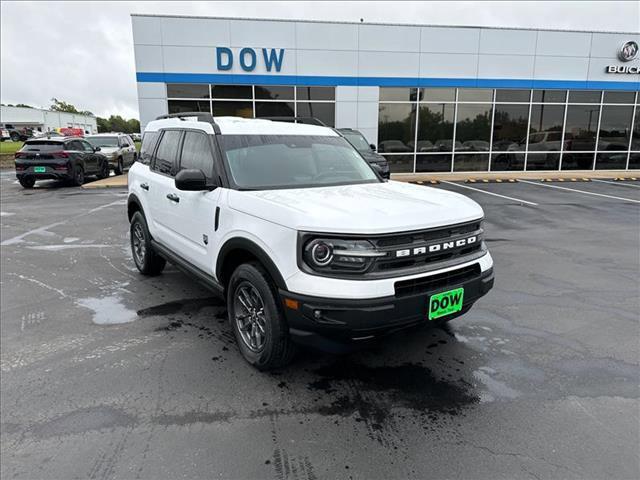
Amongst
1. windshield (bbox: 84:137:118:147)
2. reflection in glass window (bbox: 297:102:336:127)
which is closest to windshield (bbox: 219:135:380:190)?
reflection in glass window (bbox: 297:102:336:127)

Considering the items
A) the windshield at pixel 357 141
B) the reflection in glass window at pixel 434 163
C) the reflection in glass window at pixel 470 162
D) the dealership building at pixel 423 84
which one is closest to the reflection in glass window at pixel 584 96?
the dealership building at pixel 423 84

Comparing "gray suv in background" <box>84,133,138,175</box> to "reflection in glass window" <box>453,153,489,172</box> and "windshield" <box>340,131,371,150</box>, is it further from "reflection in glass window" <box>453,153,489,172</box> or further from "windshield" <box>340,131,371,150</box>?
"reflection in glass window" <box>453,153,489,172</box>

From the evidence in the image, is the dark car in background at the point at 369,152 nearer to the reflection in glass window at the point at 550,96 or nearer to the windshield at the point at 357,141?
the windshield at the point at 357,141

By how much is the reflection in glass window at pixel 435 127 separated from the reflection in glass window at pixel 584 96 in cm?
531

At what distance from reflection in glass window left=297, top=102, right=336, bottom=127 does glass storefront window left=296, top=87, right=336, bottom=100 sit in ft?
0.76

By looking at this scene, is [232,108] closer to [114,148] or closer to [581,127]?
[114,148]

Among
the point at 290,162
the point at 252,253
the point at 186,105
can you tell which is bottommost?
the point at 252,253

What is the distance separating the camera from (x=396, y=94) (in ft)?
60.0

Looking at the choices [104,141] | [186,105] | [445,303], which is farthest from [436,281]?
[104,141]

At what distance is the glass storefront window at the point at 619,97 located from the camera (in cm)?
1944

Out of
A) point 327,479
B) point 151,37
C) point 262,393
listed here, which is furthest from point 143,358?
point 151,37

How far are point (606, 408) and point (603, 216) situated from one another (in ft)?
27.9

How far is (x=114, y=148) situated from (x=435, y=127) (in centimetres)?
1431

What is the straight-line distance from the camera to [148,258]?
5727mm
